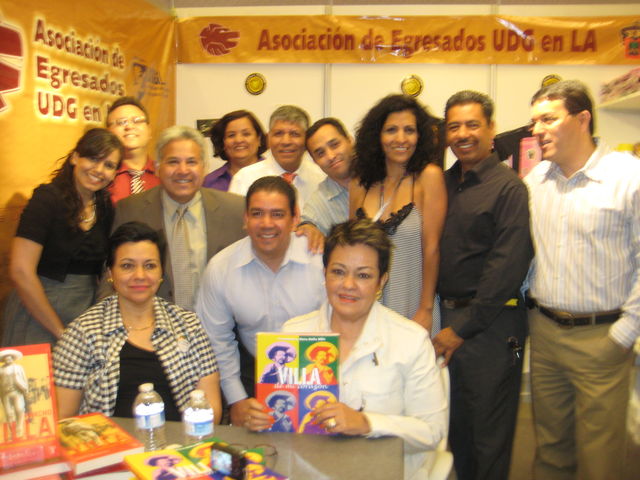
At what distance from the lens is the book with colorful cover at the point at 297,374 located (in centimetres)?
161

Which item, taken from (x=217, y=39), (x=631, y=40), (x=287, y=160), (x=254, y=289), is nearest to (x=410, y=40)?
(x=217, y=39)

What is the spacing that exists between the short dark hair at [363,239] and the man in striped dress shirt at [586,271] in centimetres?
98

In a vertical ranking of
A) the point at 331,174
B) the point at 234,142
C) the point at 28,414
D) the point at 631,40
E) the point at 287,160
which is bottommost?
the point at 28,414

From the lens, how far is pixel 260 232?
223 cm

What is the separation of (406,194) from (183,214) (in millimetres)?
1063

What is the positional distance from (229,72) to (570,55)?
3.13 m

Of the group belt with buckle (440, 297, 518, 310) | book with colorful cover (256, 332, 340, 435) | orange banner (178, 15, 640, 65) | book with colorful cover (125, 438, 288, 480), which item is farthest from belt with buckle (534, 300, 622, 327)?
orange banner (178, 15, 640, 65)

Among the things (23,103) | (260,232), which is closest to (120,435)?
(260,232)

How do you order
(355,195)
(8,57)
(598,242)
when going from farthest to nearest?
(8,57) → (355,195) → (598,242)

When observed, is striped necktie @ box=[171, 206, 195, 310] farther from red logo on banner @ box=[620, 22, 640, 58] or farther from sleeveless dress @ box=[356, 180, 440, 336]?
red logo on banner @ box=[620, 22, 640, 58]

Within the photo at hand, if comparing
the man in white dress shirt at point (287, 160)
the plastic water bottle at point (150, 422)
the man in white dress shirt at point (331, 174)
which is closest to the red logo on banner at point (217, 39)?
the man in white dress shirt at point (287, 160)

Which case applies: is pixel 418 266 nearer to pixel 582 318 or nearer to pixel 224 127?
pixel 582 318

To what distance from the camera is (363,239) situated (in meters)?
1.89

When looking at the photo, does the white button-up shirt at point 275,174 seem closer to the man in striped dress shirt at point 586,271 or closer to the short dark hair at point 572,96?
the man in striped dress shirt at point 586,271
